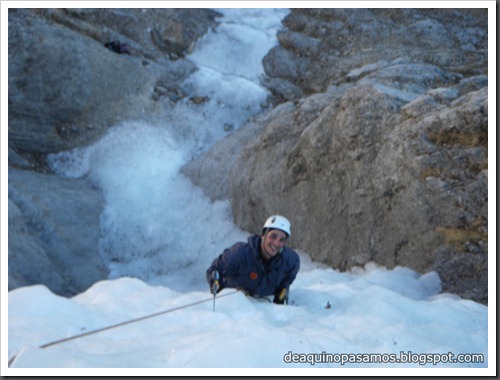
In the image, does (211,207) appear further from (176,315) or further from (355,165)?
(176,315)

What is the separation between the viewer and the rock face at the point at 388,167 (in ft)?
26.8

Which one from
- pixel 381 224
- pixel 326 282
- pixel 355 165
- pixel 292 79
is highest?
pixel 292 79

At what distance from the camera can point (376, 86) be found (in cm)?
1060

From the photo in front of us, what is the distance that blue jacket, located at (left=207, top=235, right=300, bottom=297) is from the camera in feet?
21.8

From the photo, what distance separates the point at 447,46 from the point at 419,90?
5147mm

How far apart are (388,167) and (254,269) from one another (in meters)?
3.94

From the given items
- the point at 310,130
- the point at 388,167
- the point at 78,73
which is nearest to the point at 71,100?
the point at 78,73

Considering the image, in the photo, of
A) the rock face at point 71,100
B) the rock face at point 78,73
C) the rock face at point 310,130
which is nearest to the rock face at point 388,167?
the rock face at point 310,130

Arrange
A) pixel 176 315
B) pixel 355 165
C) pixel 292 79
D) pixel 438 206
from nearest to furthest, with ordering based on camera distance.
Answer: pixel 176 315 < pixel 438 206 < pixel 355 165 < pixel 292 79

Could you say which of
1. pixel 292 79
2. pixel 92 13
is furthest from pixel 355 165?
pixel 92 13

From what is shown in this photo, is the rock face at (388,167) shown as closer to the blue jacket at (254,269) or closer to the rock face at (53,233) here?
the blue jacket at (254,269)

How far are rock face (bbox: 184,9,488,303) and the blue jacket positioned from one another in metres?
2.86

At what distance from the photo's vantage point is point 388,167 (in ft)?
30.8

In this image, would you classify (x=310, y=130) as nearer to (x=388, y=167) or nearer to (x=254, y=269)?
(x=388, y=167)
